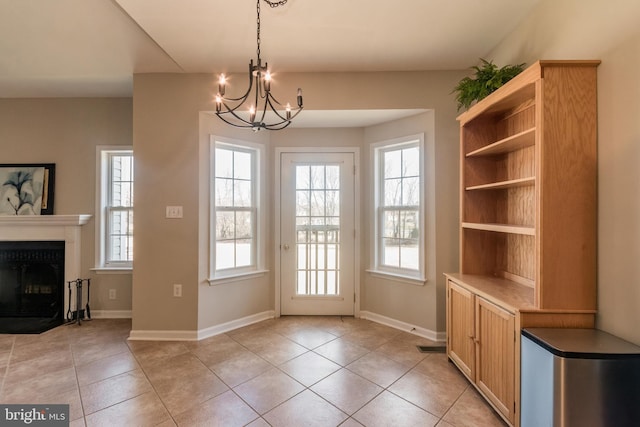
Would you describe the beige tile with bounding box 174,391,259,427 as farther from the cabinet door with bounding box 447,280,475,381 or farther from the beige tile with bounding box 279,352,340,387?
the cabinet door with bounding box 447,280,475,381

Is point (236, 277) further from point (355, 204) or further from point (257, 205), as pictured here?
point (355, 204)

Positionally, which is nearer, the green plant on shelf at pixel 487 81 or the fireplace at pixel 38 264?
the green plant on shelf at pixel 487 81

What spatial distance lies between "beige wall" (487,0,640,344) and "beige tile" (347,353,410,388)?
4.37 ft

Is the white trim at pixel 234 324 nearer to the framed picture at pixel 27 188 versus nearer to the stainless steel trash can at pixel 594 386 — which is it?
the framed picture at pixel 27 188

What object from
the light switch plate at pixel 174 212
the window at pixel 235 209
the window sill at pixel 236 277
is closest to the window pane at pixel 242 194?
the window at pixel 235 209

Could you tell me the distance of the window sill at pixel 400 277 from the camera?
293 cm

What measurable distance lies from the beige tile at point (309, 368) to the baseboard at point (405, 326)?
1.07 metres

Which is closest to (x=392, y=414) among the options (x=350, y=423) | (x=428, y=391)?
(x=350, y=423)

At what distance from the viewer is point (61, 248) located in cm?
338

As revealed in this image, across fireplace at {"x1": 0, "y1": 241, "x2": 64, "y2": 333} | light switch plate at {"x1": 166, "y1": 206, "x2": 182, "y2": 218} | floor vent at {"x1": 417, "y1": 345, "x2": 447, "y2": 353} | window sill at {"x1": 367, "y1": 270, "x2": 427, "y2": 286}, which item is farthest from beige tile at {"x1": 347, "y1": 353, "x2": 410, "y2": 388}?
fireplace at {"x1": 0, "y1": 241, "x2": 64, "y2": 333}

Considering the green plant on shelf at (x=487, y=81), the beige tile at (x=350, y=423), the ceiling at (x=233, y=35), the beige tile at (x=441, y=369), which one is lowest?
the beige tile at (x=350, y=423)

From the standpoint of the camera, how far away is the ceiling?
6.67ft

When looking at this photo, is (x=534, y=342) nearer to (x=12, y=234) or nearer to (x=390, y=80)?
(x=390, y=80)

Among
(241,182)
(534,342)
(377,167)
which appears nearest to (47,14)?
(241,182)
